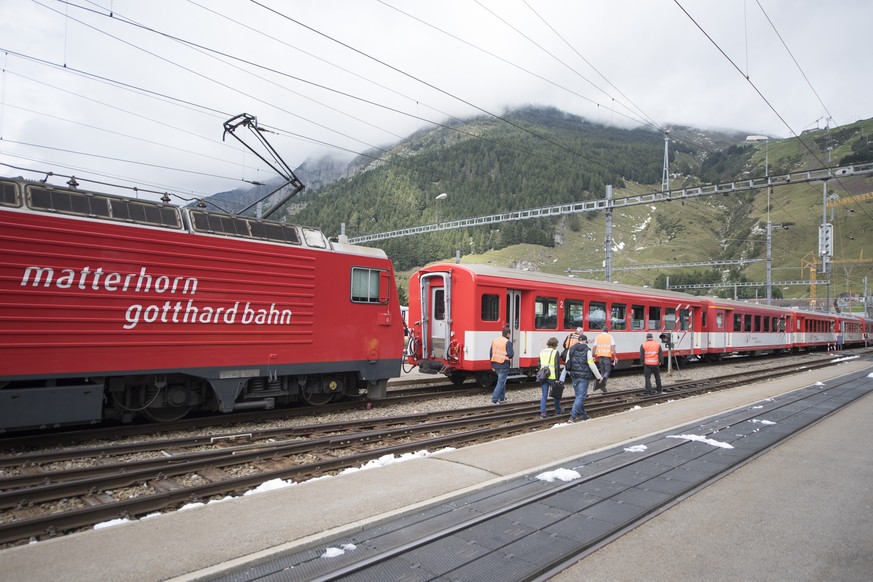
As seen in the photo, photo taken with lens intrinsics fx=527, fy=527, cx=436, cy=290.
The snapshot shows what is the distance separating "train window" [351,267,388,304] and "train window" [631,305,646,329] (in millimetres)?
11558

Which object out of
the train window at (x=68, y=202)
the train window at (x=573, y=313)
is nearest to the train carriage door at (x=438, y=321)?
the train window at (x=573, y=313)

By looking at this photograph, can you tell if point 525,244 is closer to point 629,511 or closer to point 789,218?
point 789,218

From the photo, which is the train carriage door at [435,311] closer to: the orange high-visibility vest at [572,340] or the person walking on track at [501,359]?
the person walking on track at [501,359]

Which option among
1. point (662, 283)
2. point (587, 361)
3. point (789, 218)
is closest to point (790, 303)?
point (662, 283)

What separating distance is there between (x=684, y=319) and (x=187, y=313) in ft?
68.2

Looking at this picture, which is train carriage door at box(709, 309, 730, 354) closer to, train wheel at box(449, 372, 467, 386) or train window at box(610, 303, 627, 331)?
train window at box(610, 303, 627, 331)

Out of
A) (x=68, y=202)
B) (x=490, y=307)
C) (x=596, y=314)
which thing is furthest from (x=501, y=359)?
(x=68, y=202)

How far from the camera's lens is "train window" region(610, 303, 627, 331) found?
61.9 feet

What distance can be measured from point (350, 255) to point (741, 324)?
24.8 m

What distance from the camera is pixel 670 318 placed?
22266 millimetres

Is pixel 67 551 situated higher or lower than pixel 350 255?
lower

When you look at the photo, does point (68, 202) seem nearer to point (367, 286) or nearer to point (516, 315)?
point (367, 286)

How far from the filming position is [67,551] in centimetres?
396

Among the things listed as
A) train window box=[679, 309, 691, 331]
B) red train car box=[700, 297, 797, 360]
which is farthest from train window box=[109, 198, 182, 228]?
red train car box=[700, 297, 797, 360]
